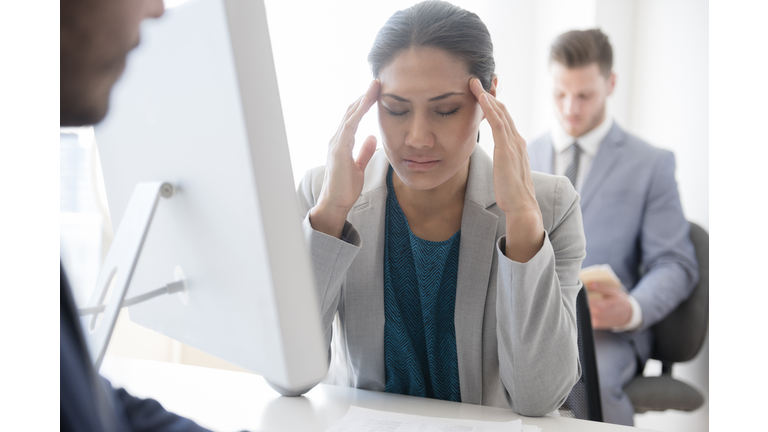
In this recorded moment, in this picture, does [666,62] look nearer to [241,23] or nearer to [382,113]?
[382,113]

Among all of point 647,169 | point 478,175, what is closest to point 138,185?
point 478,175

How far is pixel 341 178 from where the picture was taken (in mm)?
1086

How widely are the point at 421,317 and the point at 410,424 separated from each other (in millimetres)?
334

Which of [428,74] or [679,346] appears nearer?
[428,74]

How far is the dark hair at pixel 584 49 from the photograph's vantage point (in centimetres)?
221

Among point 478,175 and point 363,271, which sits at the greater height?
point 478,175

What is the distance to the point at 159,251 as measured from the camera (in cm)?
48

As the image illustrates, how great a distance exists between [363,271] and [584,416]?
0.57 m

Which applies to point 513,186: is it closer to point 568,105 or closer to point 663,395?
point 663,395

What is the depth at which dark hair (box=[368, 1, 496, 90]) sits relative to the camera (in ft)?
3.55

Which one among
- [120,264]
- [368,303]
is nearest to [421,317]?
[368,303]

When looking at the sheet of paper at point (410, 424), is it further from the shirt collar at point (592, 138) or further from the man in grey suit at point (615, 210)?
the shirt collar at point (592, 138)

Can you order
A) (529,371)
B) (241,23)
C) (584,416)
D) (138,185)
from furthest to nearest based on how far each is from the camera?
(584,416) < (529,371) < (138,185) < (241,23)

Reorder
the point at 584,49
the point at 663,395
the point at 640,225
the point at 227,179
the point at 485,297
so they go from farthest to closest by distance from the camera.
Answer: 1. the point at 584,49
2. the point at 640,225
3. the point at 663,395
4. the point at 485,297
5. the point at 227,179
